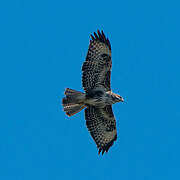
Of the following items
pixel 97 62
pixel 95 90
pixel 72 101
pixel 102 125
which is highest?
pixel 97 62

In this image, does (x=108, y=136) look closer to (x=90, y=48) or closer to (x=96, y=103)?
(x=96, y=103)

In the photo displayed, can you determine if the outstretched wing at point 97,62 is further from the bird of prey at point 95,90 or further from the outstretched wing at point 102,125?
the outstretched wing at point 102,125

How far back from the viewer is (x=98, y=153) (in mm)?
16547

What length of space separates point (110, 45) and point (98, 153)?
3.27 metres

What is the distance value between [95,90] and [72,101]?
0.72m

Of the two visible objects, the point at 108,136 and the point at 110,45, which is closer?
→ the point at 110,45

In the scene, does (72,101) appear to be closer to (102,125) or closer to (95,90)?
(95,90)

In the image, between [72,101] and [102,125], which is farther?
[102,125]

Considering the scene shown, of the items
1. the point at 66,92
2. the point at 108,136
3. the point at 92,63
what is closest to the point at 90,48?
the point at 92,63

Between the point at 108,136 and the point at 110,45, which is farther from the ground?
the point at 110,45

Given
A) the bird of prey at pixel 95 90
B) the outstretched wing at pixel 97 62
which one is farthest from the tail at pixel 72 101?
the outstretched wing at pixel 97 62

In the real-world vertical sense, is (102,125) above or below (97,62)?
below

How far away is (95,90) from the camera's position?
622 inches

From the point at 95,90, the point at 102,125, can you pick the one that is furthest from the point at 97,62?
the point at 102,125
